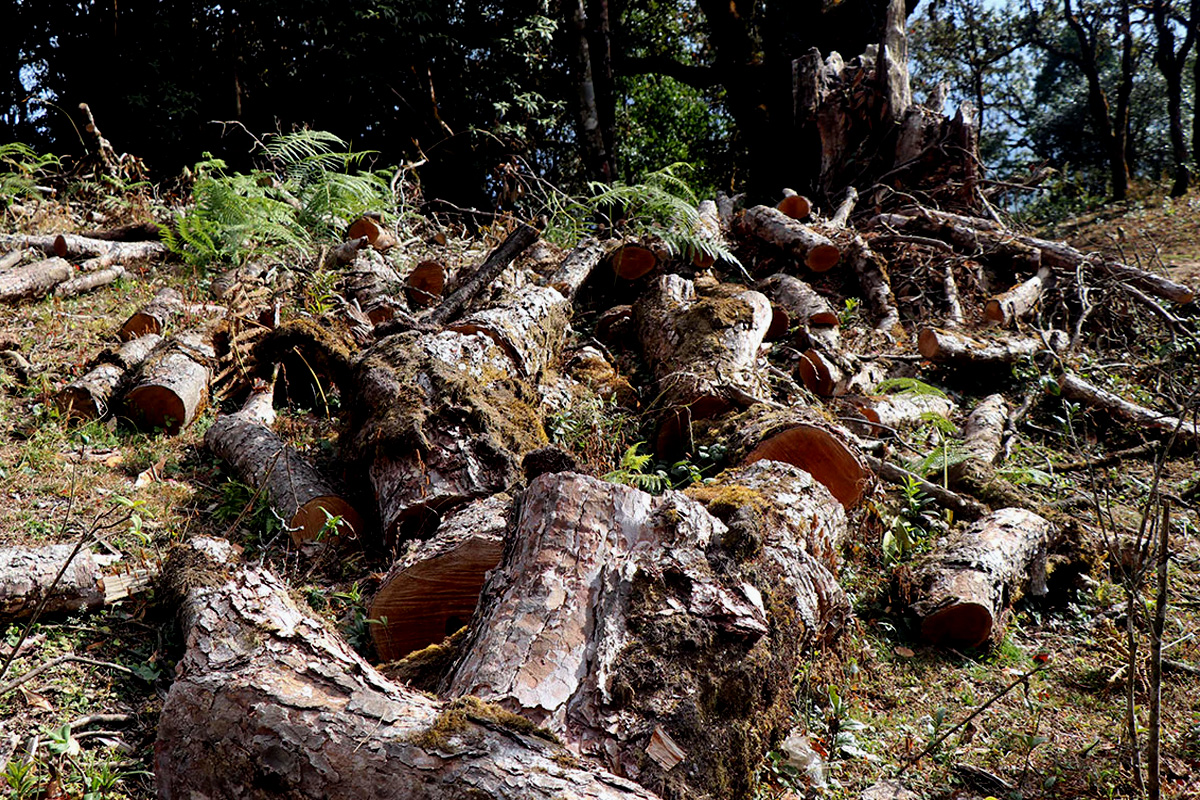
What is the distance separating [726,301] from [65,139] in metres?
9.39

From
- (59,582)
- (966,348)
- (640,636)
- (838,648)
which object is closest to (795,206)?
(966,348)

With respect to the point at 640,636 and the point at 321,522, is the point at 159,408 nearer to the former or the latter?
the point at 321,522

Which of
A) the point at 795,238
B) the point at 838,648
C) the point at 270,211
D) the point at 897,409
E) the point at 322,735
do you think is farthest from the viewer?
the point at 795,238

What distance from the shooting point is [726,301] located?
555cm

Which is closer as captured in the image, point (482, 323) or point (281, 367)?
point (482, 323)

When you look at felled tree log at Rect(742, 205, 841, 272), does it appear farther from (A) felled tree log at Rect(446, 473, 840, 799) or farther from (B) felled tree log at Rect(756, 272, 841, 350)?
(A) felled tree log at Rect(446, 473, 840, 799)

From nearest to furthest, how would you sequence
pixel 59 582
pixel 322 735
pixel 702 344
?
pixel 322 735 < pixel 59 582 < pixel 702 344

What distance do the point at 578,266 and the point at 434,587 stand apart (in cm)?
371

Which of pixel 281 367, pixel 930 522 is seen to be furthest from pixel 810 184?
pixel 281 367

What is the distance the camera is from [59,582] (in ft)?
10.1

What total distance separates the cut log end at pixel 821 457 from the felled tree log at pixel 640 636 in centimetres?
104

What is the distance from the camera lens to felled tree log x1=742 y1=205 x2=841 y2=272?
7324mm

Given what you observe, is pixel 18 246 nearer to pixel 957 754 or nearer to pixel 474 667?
pixel 474 667

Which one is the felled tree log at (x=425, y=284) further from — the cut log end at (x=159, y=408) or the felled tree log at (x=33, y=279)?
the felled tree log at (x=33, y=279)
